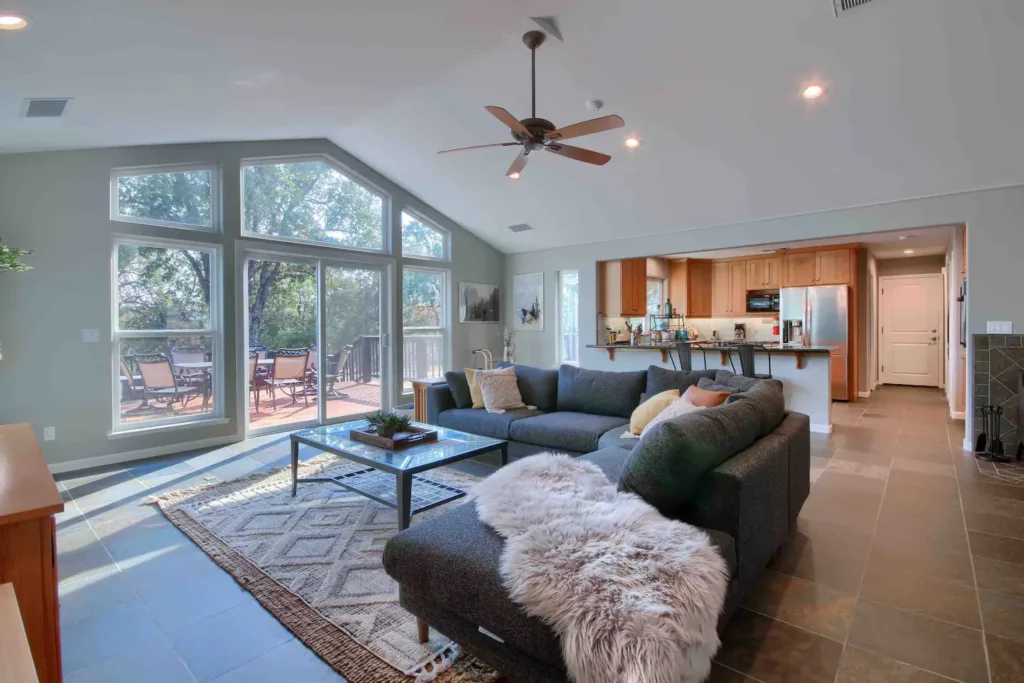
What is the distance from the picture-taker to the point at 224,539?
2.81m

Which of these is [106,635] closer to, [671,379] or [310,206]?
[671,379]

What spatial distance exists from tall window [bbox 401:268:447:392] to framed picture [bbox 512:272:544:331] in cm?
125

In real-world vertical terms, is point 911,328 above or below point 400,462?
above

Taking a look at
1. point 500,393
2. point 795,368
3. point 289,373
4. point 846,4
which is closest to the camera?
point 846,4

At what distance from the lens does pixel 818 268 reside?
25.2ft

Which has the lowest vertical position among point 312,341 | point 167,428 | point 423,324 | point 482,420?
point 167,428

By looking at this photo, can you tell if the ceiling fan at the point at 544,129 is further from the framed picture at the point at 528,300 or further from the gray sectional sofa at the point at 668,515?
the framed picture at the point at 528,300

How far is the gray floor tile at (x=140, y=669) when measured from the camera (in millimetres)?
1744

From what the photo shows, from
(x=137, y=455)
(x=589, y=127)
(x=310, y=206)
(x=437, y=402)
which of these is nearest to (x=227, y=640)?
(x=437, y=402)

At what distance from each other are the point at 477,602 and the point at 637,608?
1.73ft

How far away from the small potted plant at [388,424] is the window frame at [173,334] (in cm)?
261

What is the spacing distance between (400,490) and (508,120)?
7.44 feet

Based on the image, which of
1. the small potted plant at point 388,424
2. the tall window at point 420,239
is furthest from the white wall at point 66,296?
the small potted plant at point 388,424

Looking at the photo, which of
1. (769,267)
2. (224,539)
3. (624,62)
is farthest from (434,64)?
(769,267)
